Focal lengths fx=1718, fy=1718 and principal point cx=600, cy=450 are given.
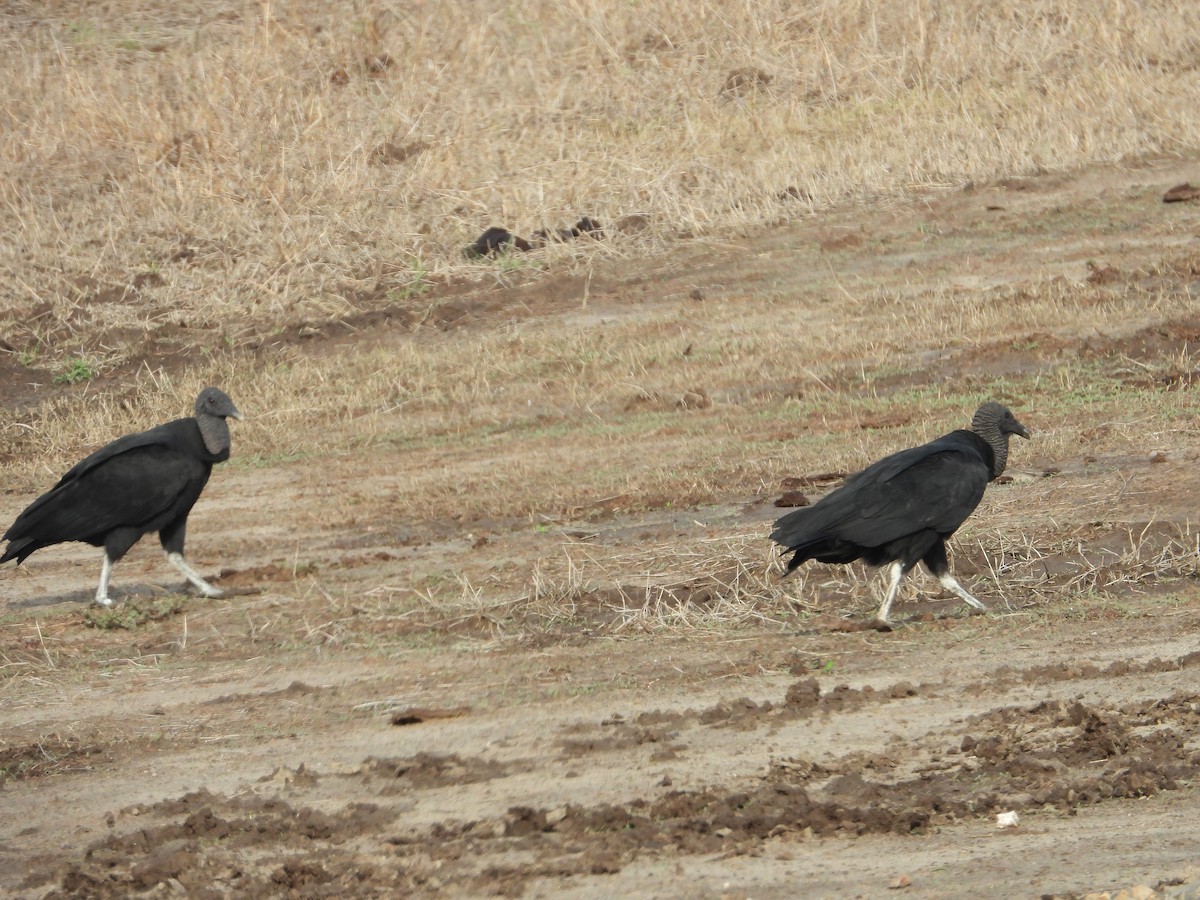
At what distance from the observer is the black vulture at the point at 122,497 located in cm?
741

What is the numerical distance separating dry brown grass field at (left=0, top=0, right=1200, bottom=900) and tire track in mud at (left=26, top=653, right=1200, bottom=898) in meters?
0.02

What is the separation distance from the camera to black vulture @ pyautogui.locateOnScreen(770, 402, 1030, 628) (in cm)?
590

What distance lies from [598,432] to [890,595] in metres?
4.21

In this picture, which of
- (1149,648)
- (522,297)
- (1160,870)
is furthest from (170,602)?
(522,297)

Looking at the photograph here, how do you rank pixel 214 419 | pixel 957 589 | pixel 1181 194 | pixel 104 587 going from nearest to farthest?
pixel 957 589, pixel 104 587, pixel 214 419, pixel 1181 194

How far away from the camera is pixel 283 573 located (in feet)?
26.0

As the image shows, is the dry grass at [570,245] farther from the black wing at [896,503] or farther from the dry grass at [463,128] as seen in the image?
the black wing at [896,503]

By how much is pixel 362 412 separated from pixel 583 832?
7239mm

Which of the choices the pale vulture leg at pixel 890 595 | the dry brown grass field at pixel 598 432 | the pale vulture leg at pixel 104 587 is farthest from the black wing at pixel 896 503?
the pale vulture leg at pixel 104 587

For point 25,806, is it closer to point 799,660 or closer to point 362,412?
point 799,660

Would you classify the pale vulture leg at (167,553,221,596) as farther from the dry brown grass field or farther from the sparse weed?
the sparse weed

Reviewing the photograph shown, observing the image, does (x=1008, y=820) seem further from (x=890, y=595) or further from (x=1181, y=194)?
(x=1181, y=194)

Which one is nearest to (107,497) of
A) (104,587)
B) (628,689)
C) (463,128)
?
(104,587)

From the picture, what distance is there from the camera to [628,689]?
5707mm
